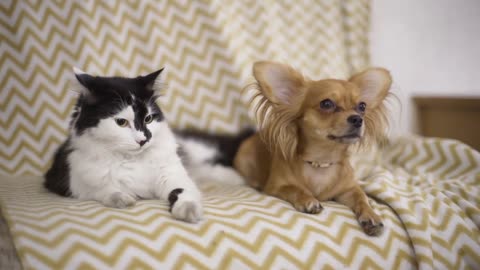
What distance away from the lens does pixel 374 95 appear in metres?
1.37

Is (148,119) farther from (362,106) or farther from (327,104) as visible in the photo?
(362,106)

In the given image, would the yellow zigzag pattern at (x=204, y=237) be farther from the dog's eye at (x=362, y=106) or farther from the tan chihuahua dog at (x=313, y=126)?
the dog's eye at (x=362, y=106)

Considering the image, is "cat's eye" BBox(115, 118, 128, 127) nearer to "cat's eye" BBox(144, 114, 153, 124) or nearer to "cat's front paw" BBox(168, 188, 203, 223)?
"cat's eye" BBox(144, 114, 153, 124)

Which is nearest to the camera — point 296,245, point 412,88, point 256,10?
point 296,245

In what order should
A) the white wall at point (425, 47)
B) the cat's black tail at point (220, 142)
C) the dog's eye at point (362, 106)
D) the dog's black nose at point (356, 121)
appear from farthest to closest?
the white wall at point (425, 47) < the cat's black tail at point (220, 142) < the dog's eye at point (362, 106) < the dog's black nose at point (356, 121)

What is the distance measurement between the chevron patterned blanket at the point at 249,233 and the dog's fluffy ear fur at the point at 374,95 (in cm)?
21

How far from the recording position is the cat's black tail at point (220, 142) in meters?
1.77

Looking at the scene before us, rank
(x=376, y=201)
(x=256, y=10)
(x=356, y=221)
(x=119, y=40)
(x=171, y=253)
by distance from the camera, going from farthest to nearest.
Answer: (x=256, y=10) → (x=119, y=40) → (x=376, y=201) → (x=356, y=221) → (x=171, y=253)

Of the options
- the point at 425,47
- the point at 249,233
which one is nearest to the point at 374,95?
the point at 249,233

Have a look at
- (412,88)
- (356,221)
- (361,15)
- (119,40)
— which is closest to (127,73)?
(119,40)

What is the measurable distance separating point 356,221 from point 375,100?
483 mm

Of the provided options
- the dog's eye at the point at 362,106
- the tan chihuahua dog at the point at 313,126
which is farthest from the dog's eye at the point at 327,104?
the dog's eye at the point at 362,106

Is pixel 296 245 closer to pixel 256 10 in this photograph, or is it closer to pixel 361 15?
pixel 256 10

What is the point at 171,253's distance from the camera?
0.95 m
